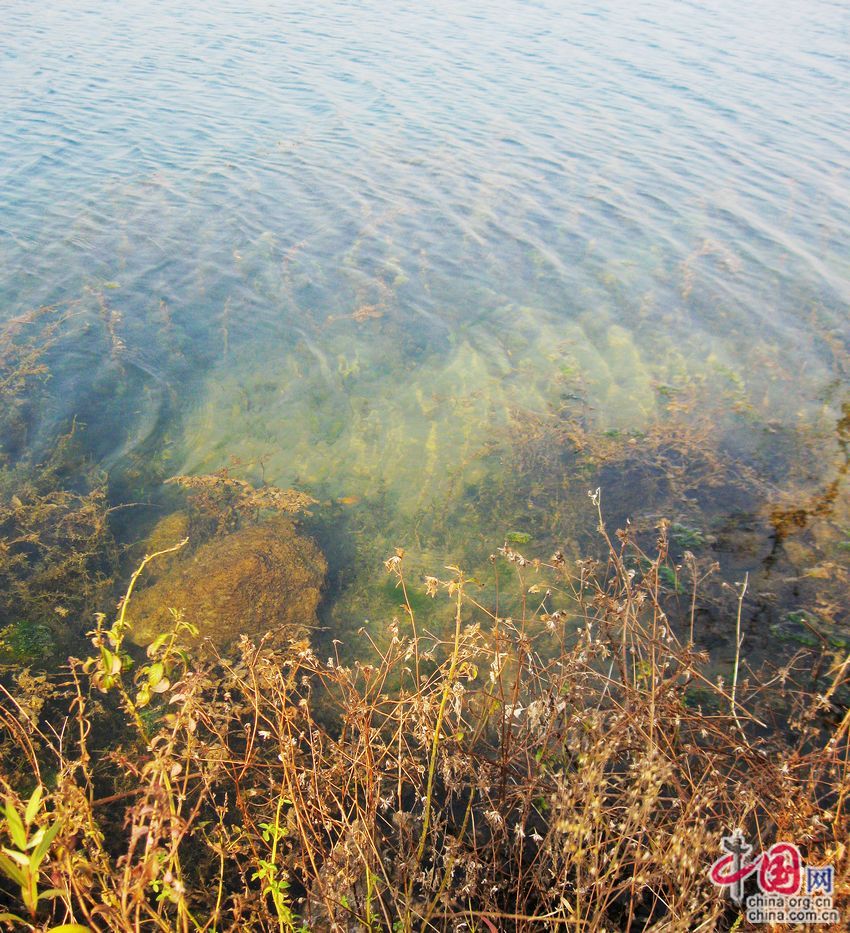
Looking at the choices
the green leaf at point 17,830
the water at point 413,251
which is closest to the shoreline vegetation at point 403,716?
the green leaf at point 17,830

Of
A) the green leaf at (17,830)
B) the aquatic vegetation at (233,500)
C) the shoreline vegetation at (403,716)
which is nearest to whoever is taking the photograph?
the green leaf at (17,830)

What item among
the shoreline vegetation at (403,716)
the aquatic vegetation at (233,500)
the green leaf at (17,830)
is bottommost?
the aquatic vegetation at (233,500)

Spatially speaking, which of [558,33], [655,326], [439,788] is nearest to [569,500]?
[439,788]

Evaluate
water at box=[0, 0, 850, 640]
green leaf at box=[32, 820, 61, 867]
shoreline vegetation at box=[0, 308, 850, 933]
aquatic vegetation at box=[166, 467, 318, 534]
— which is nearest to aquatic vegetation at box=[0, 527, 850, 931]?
shoreline vegetation at box=[0, 308, 850, 933]

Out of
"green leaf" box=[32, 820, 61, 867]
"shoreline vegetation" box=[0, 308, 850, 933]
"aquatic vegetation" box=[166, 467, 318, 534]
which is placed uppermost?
"green leaf" box=[32, 820, 61, 867]

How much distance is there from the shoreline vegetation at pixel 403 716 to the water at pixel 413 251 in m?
0.53

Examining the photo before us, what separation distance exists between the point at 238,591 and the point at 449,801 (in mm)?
2581

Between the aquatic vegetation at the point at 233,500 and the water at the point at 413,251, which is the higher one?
the water at the point at 413,251

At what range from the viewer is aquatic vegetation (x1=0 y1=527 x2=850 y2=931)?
2633 millimetres

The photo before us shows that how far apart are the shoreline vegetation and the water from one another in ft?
1.73

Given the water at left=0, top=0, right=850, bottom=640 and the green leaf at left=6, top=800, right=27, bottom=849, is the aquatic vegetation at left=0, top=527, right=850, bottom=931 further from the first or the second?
the water at left=0, top=0, right=850, bottom=640

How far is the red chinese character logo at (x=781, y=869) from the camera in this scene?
8.96 ft

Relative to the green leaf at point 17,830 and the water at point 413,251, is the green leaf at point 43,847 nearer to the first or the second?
the green leaf at point 17,830

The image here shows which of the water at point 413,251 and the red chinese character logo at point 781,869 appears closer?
the red chinese character logo at point 781,869
